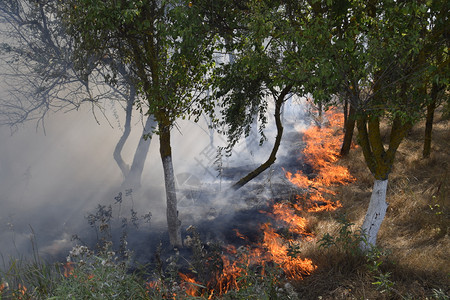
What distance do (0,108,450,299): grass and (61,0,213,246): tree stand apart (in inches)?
126

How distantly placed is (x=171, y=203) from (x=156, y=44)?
13.2 ft

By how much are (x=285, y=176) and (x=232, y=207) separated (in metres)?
3.62

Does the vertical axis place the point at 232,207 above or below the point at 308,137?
below

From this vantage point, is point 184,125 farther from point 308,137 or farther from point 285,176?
point 285,176

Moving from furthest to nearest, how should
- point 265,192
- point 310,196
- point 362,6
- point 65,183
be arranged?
point 65,183 < point 265,192 < point 310,196 < point 362,6

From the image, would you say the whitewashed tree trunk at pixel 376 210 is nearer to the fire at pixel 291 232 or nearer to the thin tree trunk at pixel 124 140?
the fire at pixel 291 232

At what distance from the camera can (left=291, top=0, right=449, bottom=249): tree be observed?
5.20 meters

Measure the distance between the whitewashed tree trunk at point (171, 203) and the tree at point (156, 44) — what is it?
0.08 ft

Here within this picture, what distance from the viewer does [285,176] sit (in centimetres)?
1451

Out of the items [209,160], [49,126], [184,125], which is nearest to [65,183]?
[49,126]

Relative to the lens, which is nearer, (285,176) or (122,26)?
(122,26)

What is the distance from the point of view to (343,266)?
5738 millimetres

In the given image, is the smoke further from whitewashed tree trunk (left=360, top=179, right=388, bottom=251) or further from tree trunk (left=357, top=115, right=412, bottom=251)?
whitewashed tree trunk (left=360, top=179, right=388, bottom=251)

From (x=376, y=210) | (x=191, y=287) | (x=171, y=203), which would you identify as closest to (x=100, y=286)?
(x=191, y=287)
